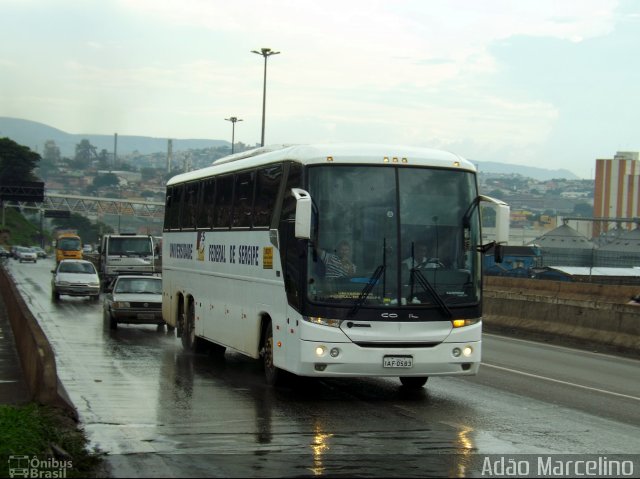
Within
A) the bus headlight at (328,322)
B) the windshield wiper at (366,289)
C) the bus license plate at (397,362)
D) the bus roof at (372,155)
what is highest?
the bus roof at (372,155)

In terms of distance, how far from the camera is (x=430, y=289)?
13.5 metres

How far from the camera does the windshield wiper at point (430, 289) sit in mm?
13477

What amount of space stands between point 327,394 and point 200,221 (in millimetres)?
6313

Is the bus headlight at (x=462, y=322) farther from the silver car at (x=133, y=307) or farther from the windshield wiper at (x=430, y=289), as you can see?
the silver car at (x=133, y=307)

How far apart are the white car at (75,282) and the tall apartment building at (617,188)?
149308 millimetres

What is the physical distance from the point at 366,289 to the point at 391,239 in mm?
728

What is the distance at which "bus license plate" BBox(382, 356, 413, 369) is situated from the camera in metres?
13.3

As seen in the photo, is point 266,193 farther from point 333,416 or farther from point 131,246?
point 131,246

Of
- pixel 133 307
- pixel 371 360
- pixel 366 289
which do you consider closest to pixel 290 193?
pixel 366 289

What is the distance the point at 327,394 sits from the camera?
569 inches

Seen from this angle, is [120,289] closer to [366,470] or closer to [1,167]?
[366,470]

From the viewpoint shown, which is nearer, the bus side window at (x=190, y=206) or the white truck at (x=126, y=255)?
the bus side window at (x=190, y=206)

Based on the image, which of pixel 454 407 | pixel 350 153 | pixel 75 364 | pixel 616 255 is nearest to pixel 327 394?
pixel 454 407

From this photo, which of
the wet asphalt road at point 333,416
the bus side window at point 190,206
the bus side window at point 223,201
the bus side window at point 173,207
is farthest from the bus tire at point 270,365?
the bus side window at point 173,207
